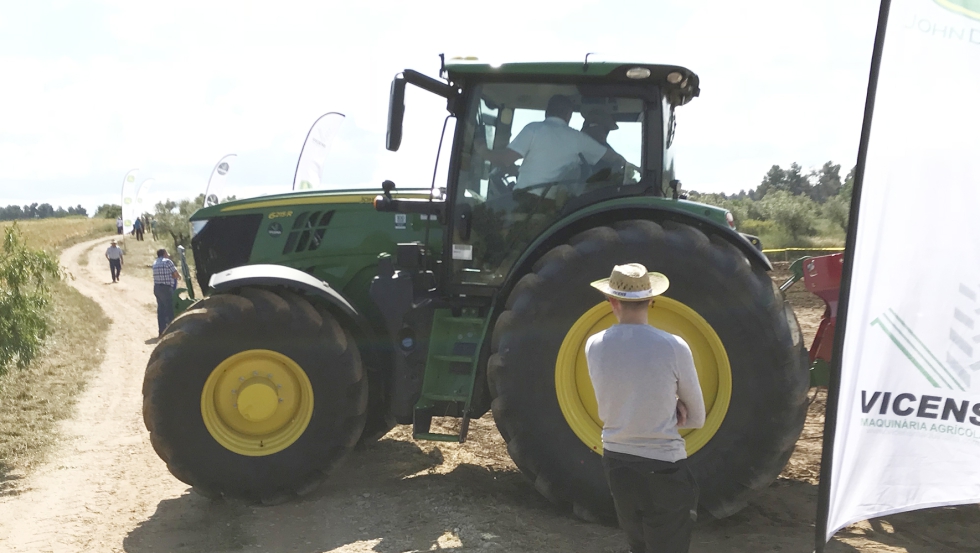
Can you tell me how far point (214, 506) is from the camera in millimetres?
5258

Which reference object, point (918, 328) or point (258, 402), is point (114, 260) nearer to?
point (258, 402)

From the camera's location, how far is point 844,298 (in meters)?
3.27

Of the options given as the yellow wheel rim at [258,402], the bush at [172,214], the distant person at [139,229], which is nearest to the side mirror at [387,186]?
the yellow wheel rim at [258,402]

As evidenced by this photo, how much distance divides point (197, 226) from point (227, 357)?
5.53 feet

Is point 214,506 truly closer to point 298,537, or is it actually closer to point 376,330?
point 298,537

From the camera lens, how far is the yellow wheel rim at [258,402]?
519 centimetres

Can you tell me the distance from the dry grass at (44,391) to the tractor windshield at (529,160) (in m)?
3.85

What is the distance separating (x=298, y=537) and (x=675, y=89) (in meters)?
3.69

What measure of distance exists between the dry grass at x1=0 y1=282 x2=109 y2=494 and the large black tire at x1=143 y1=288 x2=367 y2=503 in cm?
171

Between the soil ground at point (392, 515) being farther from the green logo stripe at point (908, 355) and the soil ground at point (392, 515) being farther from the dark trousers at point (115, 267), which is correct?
the dark trousers at point (115, 267)

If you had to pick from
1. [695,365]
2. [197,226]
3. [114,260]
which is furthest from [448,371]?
[114,260]

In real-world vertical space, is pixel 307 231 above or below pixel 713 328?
above

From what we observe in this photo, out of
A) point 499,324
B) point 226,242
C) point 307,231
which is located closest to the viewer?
point 499,324

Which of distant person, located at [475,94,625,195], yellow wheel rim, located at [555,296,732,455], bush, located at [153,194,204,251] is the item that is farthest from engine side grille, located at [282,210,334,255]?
bush, located at [153,194,204,251]
